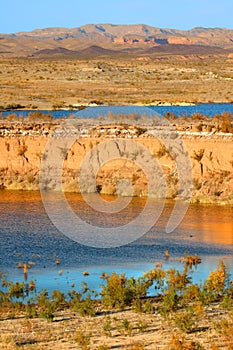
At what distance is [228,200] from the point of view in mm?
29562

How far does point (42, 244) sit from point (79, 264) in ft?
8.28

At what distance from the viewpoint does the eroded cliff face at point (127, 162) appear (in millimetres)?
30984

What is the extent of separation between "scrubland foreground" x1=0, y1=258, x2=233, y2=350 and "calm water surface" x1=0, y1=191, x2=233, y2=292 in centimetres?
121

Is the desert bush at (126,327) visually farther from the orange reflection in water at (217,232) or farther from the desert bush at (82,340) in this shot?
the orange reflection in water at (217,232)

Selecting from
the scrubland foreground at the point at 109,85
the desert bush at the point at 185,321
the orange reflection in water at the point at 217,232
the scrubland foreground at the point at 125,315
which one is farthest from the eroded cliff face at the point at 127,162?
the scrubland foreground at the point at 109,85

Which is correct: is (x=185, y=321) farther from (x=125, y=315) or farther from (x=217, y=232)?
(x=217, y=232)

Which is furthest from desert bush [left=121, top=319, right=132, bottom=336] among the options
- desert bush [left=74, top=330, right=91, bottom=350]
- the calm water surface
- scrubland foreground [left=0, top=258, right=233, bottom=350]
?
the calm water surface

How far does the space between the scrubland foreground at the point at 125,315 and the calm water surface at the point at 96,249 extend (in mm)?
1210

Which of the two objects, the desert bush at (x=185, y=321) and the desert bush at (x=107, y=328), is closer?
the desert bush at (x=107, y=328)

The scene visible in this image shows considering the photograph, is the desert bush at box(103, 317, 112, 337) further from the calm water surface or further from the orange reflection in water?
the orange reflection in water

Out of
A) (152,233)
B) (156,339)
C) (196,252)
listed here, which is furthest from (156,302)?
(152,233)

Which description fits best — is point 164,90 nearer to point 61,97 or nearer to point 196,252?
point 61,97

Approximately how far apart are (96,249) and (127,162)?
34.7 ft

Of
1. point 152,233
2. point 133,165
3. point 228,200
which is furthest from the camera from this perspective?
point 133,165
